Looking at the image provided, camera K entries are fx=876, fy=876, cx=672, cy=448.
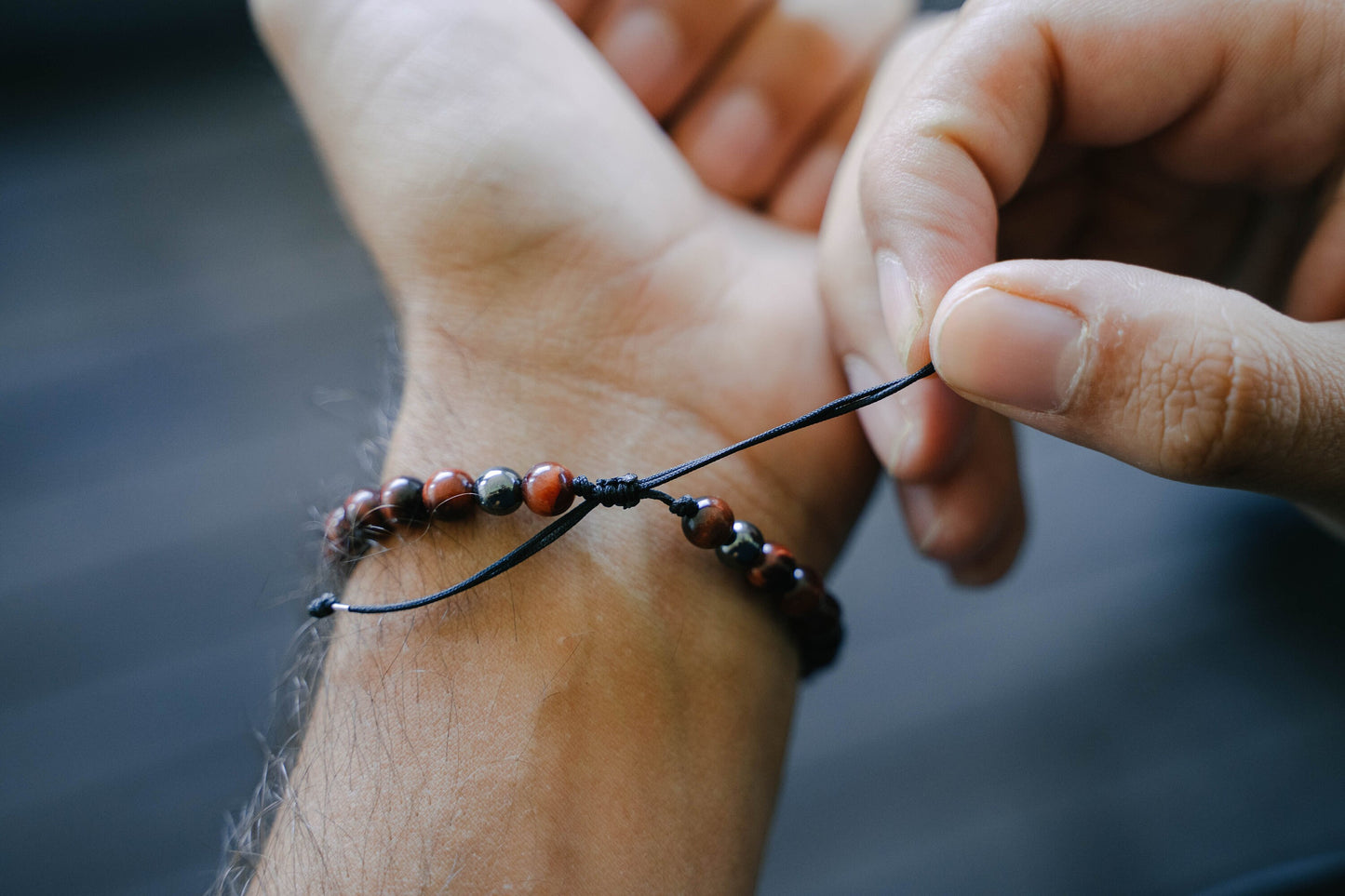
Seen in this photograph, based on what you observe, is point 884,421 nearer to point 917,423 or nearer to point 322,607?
point 917,423

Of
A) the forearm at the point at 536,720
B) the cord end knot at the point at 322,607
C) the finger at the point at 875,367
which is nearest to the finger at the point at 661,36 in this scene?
the finger at the point at 875,367

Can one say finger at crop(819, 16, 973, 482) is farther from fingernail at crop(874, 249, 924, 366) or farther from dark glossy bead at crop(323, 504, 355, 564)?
dark glossy bead at crop(323, 504, 355, 564)

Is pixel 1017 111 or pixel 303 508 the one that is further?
pixel 303 508

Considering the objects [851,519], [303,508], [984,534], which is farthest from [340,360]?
[984,534]

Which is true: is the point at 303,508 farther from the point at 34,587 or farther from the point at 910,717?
the point at 910,717

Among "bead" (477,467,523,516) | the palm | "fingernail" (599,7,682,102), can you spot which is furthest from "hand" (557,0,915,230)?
"bead" (477,467,523,516)

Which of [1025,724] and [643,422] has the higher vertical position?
[643,422]

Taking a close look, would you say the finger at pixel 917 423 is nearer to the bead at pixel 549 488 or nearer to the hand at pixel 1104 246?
the hand at pixel 1104 246
